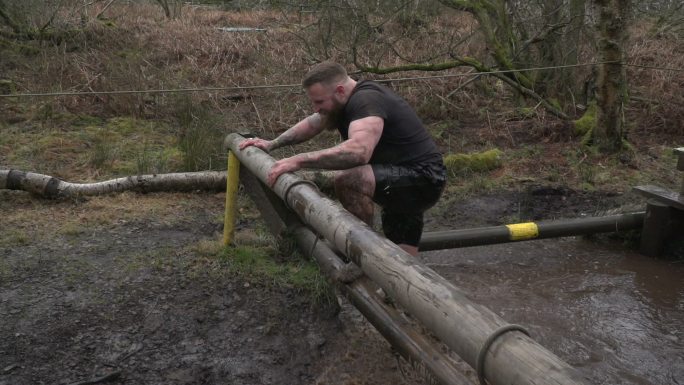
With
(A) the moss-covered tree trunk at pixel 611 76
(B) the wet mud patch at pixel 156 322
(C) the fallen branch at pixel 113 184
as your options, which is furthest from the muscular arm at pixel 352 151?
(A) the moss-covered tree trunk at pixel 611 76

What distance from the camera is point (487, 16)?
9.70 metres

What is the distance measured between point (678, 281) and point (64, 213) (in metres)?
5.41

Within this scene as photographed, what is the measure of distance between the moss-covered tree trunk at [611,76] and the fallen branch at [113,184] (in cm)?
473

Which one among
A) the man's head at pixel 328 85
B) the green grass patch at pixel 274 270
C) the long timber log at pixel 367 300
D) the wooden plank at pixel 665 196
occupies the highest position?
the man's head at pixel 328 85

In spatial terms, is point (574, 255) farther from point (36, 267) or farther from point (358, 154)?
point (36, 267)

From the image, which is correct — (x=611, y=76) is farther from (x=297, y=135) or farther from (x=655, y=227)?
(x=297, y=135)

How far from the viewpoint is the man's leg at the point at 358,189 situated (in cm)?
398

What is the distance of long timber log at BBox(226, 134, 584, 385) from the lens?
1.81m

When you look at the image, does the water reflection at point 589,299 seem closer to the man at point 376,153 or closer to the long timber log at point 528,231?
the long timber log at point 528,231

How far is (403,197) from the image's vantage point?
414 cm

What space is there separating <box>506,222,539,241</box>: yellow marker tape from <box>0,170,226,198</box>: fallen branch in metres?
2.97

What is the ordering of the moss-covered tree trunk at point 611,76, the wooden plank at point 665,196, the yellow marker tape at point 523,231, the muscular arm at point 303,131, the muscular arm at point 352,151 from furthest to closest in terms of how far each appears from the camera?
the moss-covered tree trunk at point 611,76
the wooden plank at point 665,196
the yellow marker tape at point 523,231
the muscular arm at point 303,131
the muscular arm at point 352,151

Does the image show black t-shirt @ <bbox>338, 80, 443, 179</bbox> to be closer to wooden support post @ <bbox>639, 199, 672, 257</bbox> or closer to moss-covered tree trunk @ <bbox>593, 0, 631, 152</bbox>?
wooden support post @ <bbox>639, 199, 672, 257</bbox>

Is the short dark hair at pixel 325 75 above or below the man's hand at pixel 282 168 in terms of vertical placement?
above
